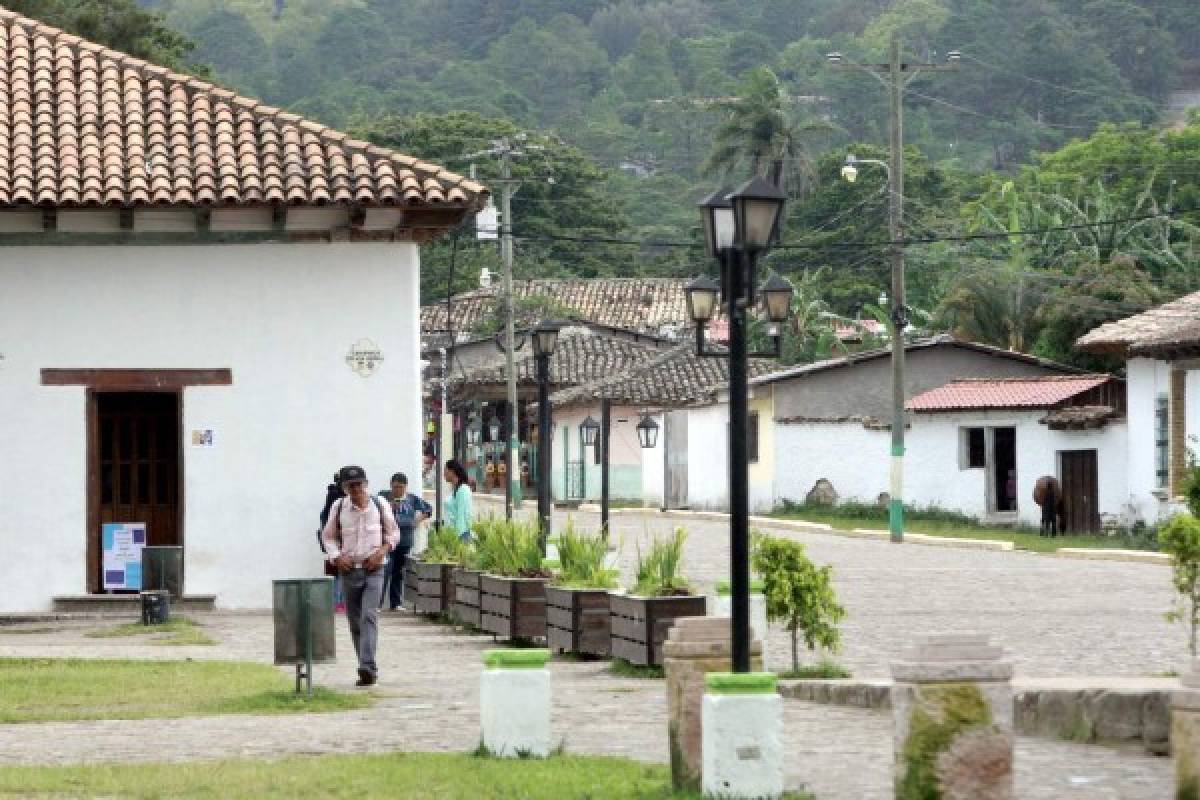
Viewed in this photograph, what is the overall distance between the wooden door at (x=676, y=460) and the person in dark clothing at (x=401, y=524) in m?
34.7

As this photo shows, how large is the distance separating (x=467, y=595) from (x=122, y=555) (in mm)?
4713

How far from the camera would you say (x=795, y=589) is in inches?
648

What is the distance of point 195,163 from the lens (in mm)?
25391

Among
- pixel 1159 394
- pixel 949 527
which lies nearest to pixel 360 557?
pixel 1159 394

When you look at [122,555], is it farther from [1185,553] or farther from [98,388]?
[1185,553]

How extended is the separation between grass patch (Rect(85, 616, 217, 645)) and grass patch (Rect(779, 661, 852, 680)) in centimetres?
658

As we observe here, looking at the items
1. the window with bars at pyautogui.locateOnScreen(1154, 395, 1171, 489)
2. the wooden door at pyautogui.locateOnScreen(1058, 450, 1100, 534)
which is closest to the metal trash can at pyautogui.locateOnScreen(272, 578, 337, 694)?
the window with bars at pyautogui.locateOnScreen(1154, 395, 1171, 489)

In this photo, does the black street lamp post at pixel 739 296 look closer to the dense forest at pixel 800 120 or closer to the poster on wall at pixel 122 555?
the poster on wall at pixel 122 555

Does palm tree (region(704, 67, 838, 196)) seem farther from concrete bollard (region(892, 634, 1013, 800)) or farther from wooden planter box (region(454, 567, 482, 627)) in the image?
concrete bollard (region(892, 634, 1013, 800))

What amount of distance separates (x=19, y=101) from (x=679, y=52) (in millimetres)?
122372

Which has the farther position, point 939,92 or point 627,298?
point 939,92

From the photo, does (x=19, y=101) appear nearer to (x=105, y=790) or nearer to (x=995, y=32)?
(x=105, y=790)

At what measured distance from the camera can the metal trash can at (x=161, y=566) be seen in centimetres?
2406

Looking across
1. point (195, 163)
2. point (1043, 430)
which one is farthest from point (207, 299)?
point (1043, 430)
